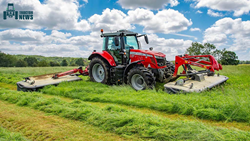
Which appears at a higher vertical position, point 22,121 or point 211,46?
point 211,46

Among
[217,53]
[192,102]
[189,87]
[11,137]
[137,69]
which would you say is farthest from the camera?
[217,53]

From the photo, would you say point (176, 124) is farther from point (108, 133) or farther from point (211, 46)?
point (211, 46)

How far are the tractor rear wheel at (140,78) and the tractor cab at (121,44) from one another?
1.08 m

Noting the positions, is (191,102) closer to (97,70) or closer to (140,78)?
(140,78)

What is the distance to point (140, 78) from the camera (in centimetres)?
753

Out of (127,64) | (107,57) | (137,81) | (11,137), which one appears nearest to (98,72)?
(107,57)

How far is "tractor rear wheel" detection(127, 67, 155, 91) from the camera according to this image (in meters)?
6.97

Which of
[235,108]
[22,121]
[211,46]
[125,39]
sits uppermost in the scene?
[211,46]

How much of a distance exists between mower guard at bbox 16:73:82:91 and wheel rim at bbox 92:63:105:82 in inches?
37.9

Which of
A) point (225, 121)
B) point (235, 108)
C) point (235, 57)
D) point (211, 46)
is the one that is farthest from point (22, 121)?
point (235, 57)

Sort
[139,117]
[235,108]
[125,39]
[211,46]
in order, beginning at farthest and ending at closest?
[211,46] → [125,39] → [235,108] → [139,117]

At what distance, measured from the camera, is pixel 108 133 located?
370 centimetres

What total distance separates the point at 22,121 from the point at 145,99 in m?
3.30

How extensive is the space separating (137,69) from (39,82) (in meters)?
4.62
